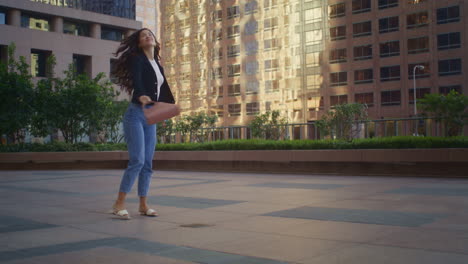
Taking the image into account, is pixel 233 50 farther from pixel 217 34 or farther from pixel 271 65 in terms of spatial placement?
pixel 271 65

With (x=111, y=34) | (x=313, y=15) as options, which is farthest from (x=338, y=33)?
(x=111, y=34)

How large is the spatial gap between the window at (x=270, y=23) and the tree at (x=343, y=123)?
63125mm

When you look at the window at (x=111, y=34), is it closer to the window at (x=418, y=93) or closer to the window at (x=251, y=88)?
the window at (x=251, y=88)

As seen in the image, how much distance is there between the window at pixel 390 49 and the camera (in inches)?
2539

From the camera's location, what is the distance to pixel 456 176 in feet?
37.6

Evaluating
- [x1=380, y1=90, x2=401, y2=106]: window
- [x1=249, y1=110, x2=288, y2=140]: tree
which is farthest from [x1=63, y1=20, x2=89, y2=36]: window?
[x1=249, y1=110, x2=288, y2=140]: tree

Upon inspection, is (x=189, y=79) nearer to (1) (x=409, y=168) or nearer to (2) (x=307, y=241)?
(1) (x=409, y=168)

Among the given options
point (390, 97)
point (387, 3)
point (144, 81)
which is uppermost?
point (387, 3)

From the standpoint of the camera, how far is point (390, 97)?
6469 centimetres

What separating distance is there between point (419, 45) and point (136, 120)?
62.4 metres

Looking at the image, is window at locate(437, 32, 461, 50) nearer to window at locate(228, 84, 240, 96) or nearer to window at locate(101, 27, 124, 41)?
window at locate(228, 84, 240, 96)

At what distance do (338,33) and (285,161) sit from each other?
5859 cm

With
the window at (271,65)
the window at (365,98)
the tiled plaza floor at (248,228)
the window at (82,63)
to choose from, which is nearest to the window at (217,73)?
the window at (271,65)

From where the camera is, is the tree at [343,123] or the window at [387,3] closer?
the tree at [343,123]
